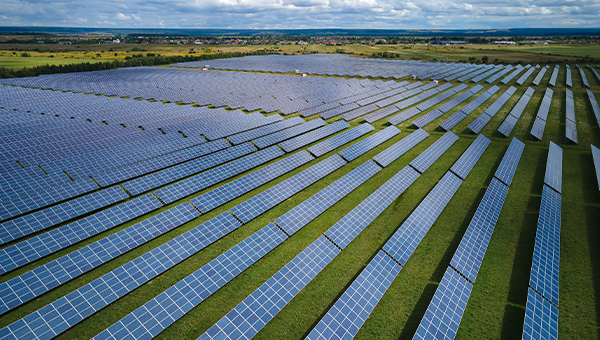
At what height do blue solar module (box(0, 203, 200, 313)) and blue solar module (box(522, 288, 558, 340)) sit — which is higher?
blue solar module (box(522, 288, 558, 340))

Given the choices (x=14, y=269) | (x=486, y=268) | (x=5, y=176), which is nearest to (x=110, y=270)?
(x=14, y=269)

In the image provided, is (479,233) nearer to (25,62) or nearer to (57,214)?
(57,214)

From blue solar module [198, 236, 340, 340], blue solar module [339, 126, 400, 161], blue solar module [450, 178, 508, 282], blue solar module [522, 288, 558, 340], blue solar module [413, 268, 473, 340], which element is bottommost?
blue solar module [198, 236, 340, 340]

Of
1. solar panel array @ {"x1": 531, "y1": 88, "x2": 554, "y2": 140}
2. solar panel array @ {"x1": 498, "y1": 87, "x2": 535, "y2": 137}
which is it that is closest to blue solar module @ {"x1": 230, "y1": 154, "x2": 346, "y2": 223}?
solar panel array @ {"x1": 498, "y1": 87, "x2": 535, "y2": 137}

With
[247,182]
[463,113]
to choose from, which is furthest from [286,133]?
[463,113]

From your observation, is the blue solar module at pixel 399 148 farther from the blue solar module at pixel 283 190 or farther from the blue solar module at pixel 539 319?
the blue solar module at pixel 539 319

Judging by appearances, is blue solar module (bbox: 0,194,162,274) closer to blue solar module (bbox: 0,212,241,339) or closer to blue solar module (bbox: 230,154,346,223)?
blue solar module (bbox: 0,212,241,339)
